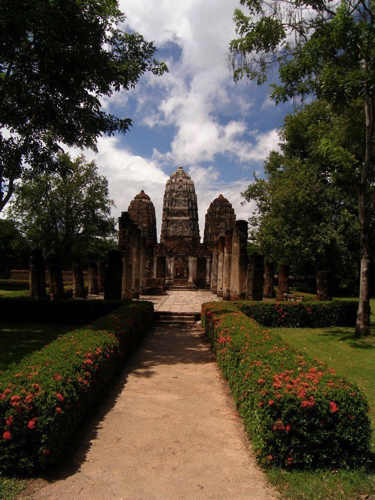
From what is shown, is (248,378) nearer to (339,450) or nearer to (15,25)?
(339,450)

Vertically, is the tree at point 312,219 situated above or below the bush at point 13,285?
above

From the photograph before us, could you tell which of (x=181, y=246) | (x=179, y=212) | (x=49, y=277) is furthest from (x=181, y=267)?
(x=49, y=277)

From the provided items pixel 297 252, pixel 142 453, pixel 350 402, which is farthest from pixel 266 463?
pixel 297 252

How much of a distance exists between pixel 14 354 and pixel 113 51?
34.0 feet

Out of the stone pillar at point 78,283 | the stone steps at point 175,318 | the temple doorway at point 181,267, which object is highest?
the temple doorway at point 181,267

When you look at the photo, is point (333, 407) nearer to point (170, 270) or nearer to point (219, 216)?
point (170, 270)

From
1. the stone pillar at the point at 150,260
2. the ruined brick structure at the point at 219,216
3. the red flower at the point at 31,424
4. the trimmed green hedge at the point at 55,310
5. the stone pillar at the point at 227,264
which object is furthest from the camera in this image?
the ruined brick structure at the point at 219,216

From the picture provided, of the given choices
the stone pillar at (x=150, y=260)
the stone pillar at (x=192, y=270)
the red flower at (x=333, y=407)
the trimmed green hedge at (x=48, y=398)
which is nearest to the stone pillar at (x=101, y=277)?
the stone pillar at (x=150, y=260)

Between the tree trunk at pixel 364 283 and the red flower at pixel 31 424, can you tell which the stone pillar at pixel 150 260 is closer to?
the tree trunk at pixel 364 283

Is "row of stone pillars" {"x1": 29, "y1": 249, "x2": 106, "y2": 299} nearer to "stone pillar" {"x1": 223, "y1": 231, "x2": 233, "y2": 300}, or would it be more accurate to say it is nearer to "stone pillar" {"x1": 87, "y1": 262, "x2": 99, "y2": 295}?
"stone pillar" {"x1": 87, "y1": 262, "x2": 99, "y2": 295}

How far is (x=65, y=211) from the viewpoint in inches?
1506

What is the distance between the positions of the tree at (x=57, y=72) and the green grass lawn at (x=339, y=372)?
33.4 feet

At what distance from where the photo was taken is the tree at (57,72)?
9996mm

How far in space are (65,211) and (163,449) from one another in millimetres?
36745
